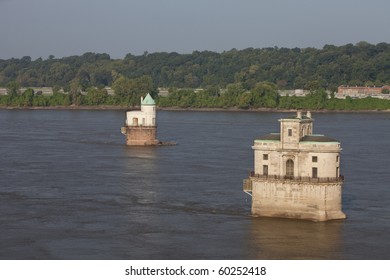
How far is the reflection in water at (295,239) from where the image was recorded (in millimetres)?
49178

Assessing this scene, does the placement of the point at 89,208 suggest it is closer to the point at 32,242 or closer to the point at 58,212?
the point at 58,212

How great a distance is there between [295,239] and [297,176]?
471 cm

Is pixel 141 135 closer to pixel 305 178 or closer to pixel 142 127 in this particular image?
pixel 142 127

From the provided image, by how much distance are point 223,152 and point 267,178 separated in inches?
1836

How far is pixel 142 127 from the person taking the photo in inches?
4407

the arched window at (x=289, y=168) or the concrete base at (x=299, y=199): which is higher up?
the arched window at (x=289, y=168)

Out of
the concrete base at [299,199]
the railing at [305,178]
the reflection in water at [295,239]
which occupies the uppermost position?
the railing at [305,178]

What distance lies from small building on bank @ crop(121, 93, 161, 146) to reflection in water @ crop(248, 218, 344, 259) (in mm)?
55774

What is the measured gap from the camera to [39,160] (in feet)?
308

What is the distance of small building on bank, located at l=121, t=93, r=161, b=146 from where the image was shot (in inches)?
4390

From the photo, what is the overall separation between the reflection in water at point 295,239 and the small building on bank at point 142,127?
5577 cm

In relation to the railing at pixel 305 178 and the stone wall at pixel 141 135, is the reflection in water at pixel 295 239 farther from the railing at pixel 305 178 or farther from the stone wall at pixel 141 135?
the stone wall at pixel 141 135

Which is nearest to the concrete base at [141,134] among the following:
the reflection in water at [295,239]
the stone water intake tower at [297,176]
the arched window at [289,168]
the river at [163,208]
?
the river at [163,208]

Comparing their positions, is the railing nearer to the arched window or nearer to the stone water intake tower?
the stone water intake tower
